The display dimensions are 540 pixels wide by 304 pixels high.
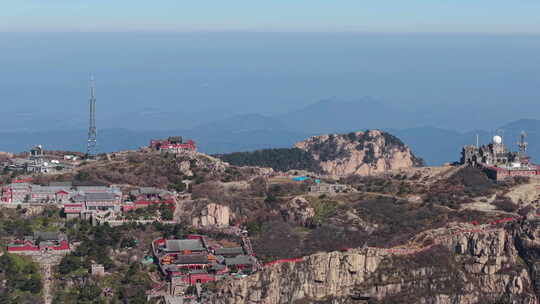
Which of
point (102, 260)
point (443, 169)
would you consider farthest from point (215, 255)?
point (443, 169)

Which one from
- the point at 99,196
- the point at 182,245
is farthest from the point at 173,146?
the point at 182,245

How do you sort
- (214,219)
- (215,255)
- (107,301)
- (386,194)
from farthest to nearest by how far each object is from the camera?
(386,194) < (214,219) < (215,255) < (107,301)

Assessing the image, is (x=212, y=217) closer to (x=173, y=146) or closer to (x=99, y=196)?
(x=99, y=196)

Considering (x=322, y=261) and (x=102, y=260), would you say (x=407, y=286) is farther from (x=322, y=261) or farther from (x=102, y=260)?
(x=102, y=260)

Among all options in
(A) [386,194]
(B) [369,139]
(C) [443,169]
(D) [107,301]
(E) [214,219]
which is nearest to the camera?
(D) [107,301]

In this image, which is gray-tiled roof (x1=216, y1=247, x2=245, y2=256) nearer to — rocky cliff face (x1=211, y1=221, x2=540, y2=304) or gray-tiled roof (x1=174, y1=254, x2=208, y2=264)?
gray-tiled roof (x1=174, y1=254, x2=208, y2=264)

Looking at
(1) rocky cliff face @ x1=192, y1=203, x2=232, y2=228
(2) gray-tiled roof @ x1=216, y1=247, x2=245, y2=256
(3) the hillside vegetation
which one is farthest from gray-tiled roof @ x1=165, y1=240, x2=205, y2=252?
(3) the hillside vegetation
